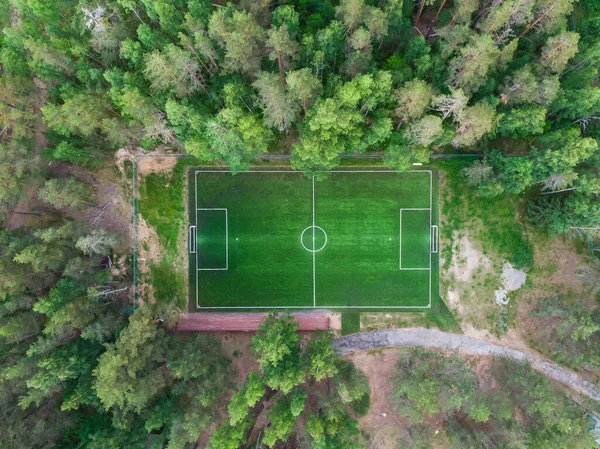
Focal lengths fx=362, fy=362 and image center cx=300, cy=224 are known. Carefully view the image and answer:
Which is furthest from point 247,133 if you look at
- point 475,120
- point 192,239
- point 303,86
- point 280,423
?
point 280,423

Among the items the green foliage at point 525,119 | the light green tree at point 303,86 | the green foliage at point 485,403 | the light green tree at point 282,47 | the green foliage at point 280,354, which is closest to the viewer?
the light green tree at point 303,86

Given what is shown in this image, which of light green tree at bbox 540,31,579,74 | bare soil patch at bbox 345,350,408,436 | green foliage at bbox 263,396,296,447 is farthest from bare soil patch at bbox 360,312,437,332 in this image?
light green tree at bbox 540,31,579,74

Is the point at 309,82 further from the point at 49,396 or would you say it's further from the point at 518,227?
the point at 49,396

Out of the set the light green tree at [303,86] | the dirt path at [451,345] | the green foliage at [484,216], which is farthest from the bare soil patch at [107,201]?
the green foliage at [484,216]

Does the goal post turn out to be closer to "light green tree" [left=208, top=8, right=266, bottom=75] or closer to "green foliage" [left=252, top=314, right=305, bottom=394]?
"green foliage" [left=252, top=314, right=305, bottom=394]

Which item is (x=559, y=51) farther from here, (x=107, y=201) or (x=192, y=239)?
(x=107, y=201)

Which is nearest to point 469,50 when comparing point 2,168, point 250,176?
point 250,176

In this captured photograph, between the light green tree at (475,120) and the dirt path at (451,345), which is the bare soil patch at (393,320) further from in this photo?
the light green tree at (475,120)
